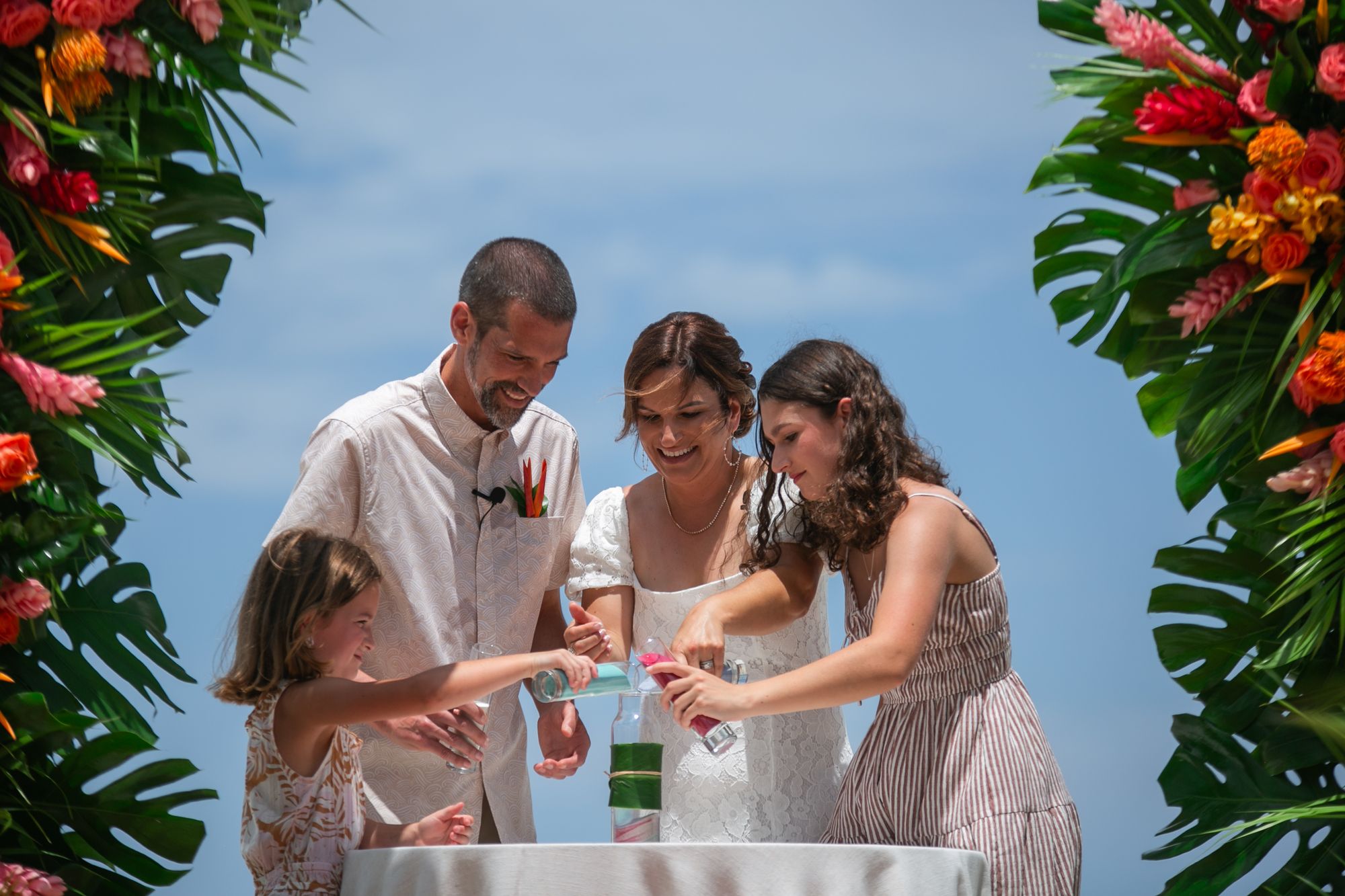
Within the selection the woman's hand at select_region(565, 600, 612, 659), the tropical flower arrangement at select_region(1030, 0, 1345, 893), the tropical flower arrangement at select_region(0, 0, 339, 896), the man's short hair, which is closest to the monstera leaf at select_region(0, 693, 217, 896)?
the tropical flower arrangement at select_region(0, 0, 339, 896)

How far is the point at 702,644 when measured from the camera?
8.77 ft

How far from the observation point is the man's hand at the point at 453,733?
267 cm

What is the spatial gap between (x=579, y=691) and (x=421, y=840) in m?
0.47

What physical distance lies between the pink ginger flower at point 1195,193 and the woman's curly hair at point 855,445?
2.50 ft

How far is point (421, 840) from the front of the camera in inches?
101

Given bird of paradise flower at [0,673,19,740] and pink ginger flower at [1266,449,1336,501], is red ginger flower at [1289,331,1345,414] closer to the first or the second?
pink ginger flower at [1266,449,1336,501]

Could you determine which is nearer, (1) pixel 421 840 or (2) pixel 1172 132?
(1) pixel 421 840

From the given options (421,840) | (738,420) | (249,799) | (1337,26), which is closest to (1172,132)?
(1337,26)

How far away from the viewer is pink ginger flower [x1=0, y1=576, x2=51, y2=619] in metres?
2.52

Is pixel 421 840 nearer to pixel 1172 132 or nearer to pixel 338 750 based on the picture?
pixel 338 750

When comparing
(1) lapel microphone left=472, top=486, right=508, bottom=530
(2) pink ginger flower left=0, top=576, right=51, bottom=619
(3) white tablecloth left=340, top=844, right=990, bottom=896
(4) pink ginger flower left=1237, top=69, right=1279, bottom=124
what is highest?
(4) pink ginger flower left=1237, top=69, right=1279, bottom=124

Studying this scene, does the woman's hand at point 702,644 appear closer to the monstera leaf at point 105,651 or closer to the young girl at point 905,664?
the young girl at point 905,664

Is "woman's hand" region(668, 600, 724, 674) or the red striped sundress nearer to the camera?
the red striped sundress

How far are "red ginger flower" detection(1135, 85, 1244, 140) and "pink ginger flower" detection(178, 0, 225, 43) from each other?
2.00 m
